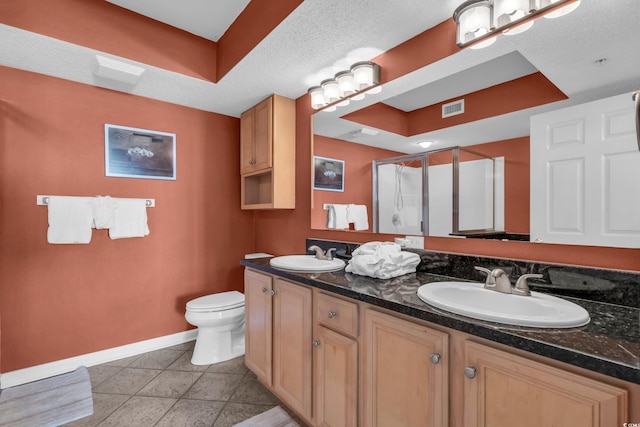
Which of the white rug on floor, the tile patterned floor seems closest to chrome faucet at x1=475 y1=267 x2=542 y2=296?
the white rug on floor

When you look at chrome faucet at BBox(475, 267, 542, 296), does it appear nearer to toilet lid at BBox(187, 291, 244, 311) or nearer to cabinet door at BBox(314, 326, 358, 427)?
cabinet door at BBox(314, 326, 358, 427)

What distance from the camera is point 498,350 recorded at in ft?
2.75

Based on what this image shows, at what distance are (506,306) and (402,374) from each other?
1.57 feet

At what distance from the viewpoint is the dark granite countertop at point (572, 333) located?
660 millimetres

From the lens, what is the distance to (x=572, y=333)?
30.9 inches

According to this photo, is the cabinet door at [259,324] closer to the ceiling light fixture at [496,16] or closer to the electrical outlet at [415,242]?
A: the electrical outlet at [415,242]

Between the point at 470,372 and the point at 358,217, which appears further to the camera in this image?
the point at 358,217

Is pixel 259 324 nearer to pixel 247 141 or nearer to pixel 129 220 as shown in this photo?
pixel 129 220

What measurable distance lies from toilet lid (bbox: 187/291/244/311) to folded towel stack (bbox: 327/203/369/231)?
3.37 feet

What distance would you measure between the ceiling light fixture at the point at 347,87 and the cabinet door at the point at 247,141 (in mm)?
738

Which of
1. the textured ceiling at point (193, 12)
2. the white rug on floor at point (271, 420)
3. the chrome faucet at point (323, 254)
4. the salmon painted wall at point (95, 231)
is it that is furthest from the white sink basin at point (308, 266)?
the textured ceiling at point (193, 12)

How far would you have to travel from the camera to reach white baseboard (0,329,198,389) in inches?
80.5

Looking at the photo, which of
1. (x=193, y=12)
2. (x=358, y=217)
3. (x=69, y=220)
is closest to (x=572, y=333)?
(x=358, y=217)

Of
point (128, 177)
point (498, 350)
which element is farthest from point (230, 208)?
point (498, 350)
